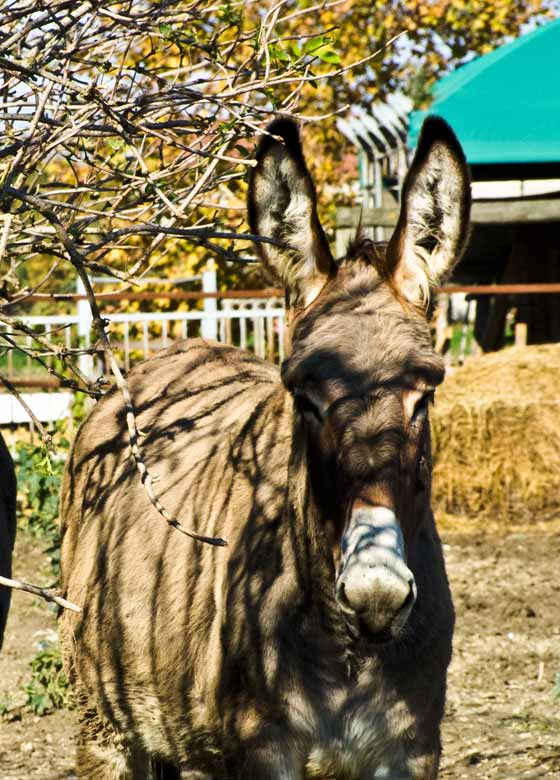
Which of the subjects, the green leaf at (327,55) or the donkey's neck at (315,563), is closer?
the donkey's neck at (315,563)

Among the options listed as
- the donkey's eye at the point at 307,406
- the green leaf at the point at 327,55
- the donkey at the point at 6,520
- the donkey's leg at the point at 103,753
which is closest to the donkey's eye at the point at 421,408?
the donkey's eye at the point at 307,406

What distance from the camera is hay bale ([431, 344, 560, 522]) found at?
9586mm

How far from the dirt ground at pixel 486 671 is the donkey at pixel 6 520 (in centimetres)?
162

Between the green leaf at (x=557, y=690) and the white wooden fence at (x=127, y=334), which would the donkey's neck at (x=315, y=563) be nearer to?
the green leaf at (x=557, y=690)

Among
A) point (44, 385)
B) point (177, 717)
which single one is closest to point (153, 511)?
point (177, 717)

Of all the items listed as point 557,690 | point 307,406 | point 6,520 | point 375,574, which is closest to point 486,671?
point 557,690

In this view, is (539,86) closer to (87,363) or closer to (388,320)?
(87,363)

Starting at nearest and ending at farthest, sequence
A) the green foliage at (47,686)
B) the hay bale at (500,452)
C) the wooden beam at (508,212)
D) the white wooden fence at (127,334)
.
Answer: the green foliage at (47,686) < the hay bale at (500,452) < the white wooden fence at (127,334) < the wooden beam at (508,212)

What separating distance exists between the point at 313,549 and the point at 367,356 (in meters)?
0.58

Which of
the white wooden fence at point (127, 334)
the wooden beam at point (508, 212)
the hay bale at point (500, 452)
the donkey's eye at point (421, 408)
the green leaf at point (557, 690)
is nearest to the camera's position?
the donkey's eye at point (421, 408)

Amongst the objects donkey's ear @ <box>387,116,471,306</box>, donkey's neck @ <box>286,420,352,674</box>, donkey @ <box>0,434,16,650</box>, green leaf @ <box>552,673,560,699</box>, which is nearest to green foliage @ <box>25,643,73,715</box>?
donkey @ <box>0,434,16,650</box>

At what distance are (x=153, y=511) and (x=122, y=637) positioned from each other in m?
0.47

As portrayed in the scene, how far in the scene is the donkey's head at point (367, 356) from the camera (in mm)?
2516

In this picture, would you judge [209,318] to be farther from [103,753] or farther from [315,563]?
[315,563]
